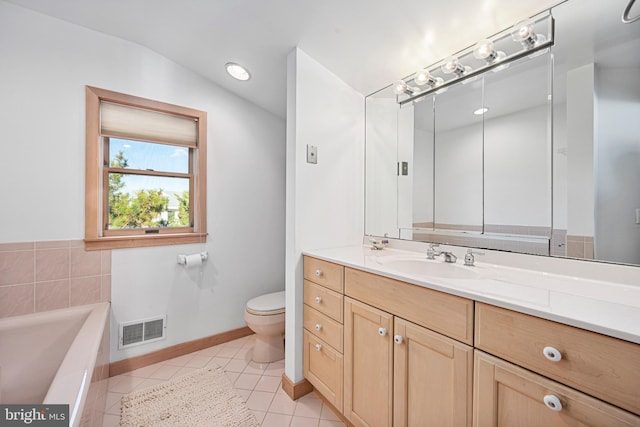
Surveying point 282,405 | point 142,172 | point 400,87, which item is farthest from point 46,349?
point 400,87

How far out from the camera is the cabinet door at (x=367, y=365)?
3.67 feet

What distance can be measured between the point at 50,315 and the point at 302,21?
7.57 feet

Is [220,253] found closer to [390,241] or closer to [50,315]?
[50,315]

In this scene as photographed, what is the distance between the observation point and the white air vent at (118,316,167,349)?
186 cm

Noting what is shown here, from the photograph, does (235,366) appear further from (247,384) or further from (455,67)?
(455,67)

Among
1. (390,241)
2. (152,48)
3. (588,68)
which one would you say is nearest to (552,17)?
(588,68)

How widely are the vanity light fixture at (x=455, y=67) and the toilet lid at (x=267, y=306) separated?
6.19 ft

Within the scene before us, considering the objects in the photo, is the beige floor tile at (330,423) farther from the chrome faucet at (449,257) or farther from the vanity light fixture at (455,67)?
the vanity light fixture at (455,67)

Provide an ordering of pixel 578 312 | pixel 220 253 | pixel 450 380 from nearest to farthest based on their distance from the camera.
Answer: pixel 578 312 < pixel 450 380 < pixel 220 253

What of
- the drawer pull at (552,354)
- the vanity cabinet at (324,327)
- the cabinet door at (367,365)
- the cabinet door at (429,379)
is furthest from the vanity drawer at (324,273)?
the drawer pull at (552,354)

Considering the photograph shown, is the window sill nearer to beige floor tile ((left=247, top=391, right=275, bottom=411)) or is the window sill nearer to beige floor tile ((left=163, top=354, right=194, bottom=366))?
beige floor tile ((left=163, top=354, right=194, bottom=366))

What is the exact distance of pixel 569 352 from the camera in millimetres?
646

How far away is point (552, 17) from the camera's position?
114 centimetres

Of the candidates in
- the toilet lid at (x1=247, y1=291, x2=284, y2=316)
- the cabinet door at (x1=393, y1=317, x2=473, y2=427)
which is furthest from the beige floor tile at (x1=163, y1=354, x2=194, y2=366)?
the cabinet door at (x1=393, y1=317, x2=473, y2=427)
